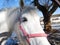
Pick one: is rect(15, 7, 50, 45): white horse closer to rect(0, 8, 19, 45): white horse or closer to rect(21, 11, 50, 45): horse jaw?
rect(21, 11, 50, 45): horse jaw

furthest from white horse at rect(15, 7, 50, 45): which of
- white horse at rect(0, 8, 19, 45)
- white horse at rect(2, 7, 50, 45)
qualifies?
white horse at rect(0, 8, 19, 45)

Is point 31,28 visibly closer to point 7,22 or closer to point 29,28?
point 29,28

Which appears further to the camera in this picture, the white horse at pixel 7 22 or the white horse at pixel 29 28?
the white horse at pixel 7 22

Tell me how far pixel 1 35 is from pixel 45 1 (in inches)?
287

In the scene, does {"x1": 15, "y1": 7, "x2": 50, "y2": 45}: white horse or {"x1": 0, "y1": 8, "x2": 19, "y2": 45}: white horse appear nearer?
{"x1": 15, "y1": 7, "x2": 50, "y2": 45}: white horse

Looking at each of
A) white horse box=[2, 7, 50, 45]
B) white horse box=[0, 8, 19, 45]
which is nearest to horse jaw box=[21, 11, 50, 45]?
white horse box=[2, 7, 50, 45]

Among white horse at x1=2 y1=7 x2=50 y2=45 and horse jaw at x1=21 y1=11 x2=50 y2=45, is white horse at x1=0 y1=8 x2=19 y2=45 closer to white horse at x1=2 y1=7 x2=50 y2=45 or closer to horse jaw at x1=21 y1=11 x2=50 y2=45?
white horse at x1=2 y1=7 x2=50 y2=45

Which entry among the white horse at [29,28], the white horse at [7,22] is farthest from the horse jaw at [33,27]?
the white horse at [7,22]

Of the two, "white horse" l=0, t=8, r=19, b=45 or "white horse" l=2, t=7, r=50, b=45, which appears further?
"white horse" l=0, t=8, r=19, b=45

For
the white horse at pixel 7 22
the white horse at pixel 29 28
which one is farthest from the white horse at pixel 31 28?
the white horse at pixel 7 22

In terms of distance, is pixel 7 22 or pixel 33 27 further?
pixel 7 22

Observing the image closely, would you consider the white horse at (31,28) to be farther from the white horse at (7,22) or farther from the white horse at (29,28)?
the white horse at (7,22)

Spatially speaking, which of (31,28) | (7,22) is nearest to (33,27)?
(31,28)

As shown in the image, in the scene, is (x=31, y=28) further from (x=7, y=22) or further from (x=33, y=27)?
(x=7, y=22)
